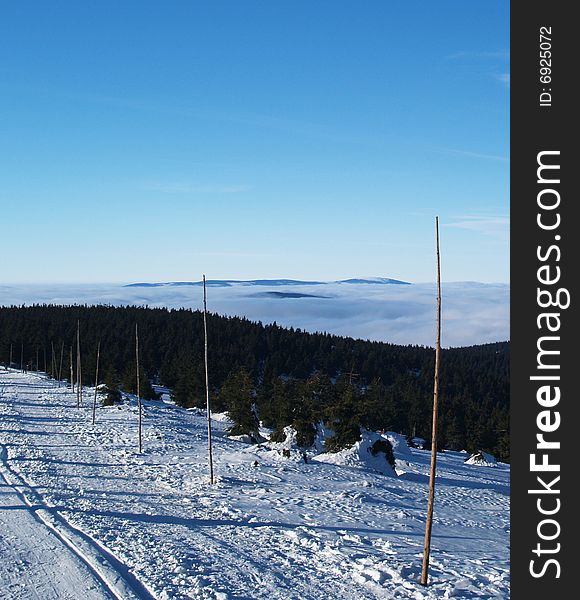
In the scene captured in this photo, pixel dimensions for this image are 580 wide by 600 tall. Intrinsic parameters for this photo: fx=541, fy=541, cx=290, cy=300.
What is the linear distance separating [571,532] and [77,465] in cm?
2845

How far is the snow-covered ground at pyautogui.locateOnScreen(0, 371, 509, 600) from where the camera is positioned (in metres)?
13.5

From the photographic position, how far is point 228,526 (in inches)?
752

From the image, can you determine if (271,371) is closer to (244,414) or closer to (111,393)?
(111,393)

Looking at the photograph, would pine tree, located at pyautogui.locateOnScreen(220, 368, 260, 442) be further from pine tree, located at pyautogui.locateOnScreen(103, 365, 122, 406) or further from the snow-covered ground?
pine tree, located at pyautogui.locateOnScreen(103, 365, 122, 406)

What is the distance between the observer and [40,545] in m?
16.2

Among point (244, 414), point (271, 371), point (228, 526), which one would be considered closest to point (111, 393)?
point (244, 414)

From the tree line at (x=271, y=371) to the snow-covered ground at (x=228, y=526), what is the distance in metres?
8.70

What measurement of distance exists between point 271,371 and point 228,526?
97688mm

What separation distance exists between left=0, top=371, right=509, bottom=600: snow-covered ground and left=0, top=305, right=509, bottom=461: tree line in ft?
28.5

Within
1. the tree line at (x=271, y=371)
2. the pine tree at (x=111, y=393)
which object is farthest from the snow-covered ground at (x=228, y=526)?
the pine tree at (x=111, y=393)

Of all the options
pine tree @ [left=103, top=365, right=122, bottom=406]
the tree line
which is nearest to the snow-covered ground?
the tree line

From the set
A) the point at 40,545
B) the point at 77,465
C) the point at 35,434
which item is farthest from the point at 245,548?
the point at 35,434

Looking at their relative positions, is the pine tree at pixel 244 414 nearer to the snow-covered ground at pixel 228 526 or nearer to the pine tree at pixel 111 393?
the snow-covered ground at pixel 228 526

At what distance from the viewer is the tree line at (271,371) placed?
44438mm
